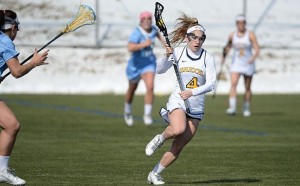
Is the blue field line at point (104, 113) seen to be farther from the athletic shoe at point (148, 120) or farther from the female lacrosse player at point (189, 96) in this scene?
the female lacrosse player at point (189, 96)

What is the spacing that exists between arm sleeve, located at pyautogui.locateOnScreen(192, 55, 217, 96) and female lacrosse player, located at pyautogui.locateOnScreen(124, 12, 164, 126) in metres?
8.31

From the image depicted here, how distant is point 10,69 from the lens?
10.4 m

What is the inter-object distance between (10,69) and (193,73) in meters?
2.28

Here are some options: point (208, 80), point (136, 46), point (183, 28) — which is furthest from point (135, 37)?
point (208, 80)

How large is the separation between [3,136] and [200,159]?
4.16 m

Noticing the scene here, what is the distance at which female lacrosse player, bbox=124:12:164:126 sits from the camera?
778 inches

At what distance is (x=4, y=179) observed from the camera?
10.6 meters

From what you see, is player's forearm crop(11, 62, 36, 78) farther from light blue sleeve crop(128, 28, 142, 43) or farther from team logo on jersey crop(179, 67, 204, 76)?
light blue sleeve crop(128, 28, 142, 43)

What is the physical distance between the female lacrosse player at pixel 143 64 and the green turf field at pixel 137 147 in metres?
0.42

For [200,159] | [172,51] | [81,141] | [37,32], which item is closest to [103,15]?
[37,32]

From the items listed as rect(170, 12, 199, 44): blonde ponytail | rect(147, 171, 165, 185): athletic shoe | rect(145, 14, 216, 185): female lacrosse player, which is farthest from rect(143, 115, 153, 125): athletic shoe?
rect(147, 171, 165, 185): athletic shoe

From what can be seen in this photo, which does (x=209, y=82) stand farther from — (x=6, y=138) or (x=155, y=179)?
(x=6, y=138)

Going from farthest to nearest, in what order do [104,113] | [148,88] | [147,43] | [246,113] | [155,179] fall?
[104,113] < [246,113] < [148,88] < [147,43] < [155,179]

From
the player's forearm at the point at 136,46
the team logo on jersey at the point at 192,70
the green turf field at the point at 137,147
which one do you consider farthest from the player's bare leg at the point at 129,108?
the team logo on jersey at the point at 192,70
